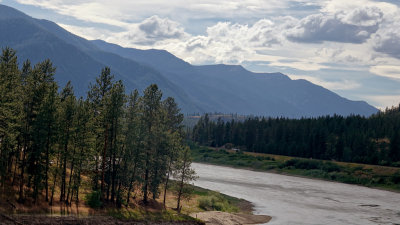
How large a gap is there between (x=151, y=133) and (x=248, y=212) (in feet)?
82.8

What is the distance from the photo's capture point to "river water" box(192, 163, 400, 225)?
260 feet

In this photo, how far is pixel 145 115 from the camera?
74.8 metres

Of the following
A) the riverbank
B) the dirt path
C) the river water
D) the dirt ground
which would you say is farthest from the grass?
the dirt ground

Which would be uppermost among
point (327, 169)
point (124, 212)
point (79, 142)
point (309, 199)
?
point (79, 142)

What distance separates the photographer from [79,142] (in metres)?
59.4

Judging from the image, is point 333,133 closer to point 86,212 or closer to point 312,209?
point 312,209

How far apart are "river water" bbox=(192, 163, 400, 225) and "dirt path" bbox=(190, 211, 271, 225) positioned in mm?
2390

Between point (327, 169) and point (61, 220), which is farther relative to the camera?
point (327, 169)

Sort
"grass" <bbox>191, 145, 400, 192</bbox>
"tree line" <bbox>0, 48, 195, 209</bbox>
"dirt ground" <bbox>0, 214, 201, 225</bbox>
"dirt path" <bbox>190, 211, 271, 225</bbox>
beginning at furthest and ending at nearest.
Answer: "grass" <bbox>191, 145, 400, 192</bbox>, "dirt path" <bbox>190, 211, 271, 225</bbox>, "tree line" <bbox>0, 48, 195, 209</bbox>, "dirt ground" <bbox>0, 214, 201, 225</bbox>

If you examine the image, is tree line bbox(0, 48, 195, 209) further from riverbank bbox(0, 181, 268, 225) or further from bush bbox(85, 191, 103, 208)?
riverbank bbox(0, 181, 268, 225)

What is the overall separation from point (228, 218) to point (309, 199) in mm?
38036

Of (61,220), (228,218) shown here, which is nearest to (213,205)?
(228,218)

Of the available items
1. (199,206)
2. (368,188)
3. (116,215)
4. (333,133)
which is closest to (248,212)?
(199,206)

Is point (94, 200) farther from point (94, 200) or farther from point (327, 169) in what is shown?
point (327, 169)
